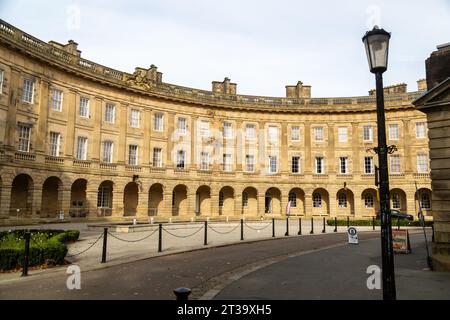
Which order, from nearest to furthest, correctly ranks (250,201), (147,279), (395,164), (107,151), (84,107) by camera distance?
(147,279) → (84,107) → (107,151) → (395,164) → (250,201)

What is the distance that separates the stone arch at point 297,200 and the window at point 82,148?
85.1ft

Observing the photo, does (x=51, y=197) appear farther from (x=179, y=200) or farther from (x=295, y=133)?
(x=295, y=133)

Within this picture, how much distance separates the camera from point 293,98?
151 feet

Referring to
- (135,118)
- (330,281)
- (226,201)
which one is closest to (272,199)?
A: (226,201)

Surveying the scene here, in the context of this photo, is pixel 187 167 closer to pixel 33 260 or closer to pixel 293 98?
pixel 293 98

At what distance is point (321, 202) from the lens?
1802 inches

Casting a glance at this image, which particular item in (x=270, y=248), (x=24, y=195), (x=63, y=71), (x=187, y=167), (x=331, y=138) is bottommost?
(x=270, y=248)

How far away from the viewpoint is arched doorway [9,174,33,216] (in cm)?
2855

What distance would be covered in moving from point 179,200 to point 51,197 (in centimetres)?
1433

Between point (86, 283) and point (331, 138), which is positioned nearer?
point (86, 283)

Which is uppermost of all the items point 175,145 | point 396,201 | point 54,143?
point 175,145

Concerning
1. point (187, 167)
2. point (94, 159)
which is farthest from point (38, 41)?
point (187, 167)
